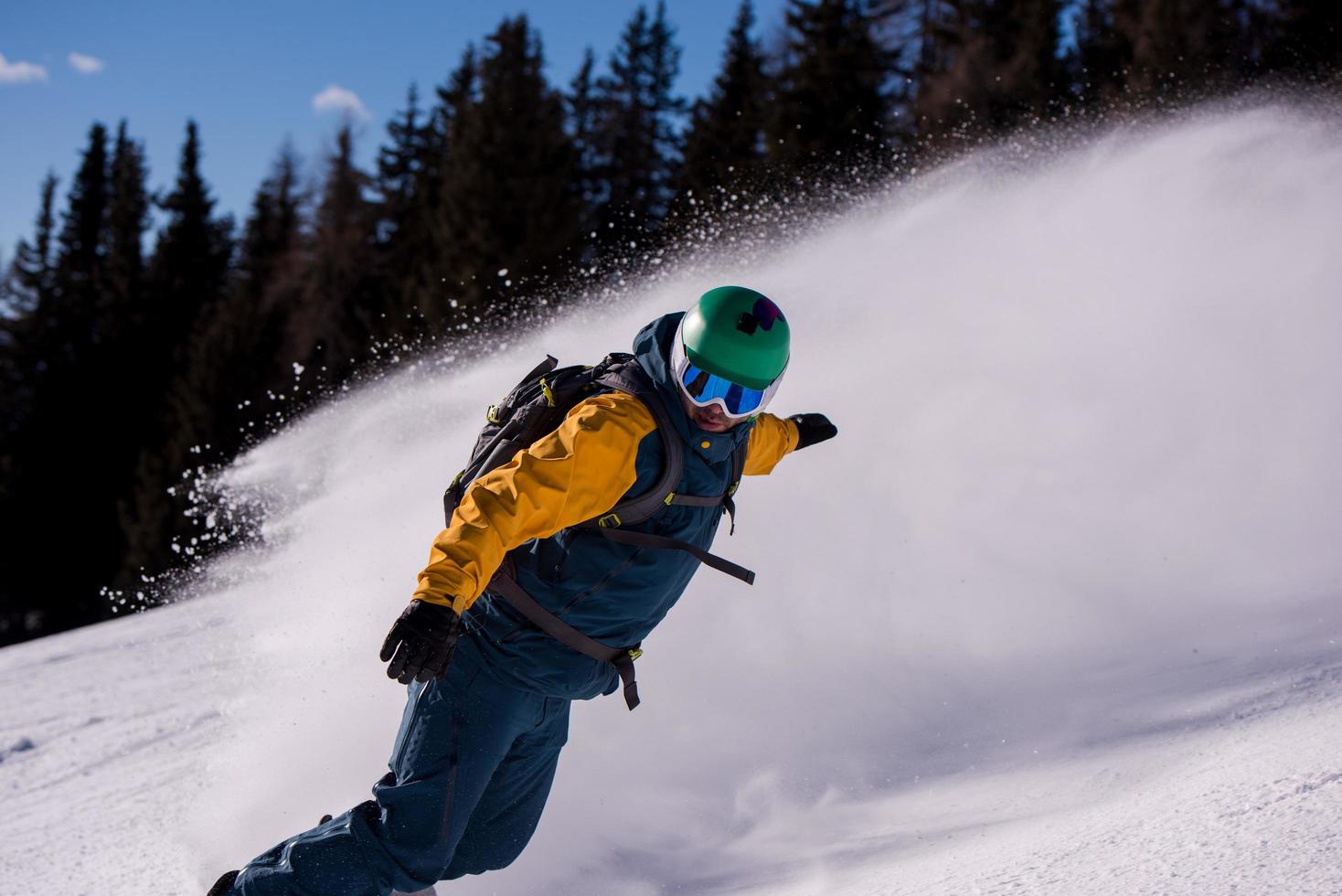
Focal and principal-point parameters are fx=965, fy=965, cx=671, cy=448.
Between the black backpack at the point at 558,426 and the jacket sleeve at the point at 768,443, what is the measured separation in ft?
1.53

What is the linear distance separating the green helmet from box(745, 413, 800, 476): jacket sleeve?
0.55 m

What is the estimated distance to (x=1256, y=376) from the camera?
5398mm

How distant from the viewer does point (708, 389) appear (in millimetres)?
2416

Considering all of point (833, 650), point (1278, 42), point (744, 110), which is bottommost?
point (833, 650)

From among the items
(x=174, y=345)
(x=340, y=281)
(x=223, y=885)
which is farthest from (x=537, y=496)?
(x=174, y=345)

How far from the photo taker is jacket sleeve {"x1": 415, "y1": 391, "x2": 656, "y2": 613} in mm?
2111

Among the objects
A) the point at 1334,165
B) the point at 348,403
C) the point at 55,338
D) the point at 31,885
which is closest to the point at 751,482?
the point at 31,885

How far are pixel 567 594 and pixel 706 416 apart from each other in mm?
569

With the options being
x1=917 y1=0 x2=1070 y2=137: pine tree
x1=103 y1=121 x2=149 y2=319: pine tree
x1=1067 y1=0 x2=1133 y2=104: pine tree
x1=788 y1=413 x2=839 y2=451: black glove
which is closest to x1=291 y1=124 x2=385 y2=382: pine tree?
x1=103 y1=121 x2=149 y2=319: pine tree

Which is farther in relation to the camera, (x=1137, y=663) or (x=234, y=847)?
(x=1137, y=663)

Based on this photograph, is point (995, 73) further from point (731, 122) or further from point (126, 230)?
point (126, 230)

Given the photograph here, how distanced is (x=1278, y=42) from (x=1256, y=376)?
1477cm

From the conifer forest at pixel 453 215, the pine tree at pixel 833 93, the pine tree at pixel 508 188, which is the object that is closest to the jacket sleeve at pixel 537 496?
the conifer forest at pixel 453 215

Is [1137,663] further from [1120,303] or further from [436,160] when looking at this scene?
[436,160]
